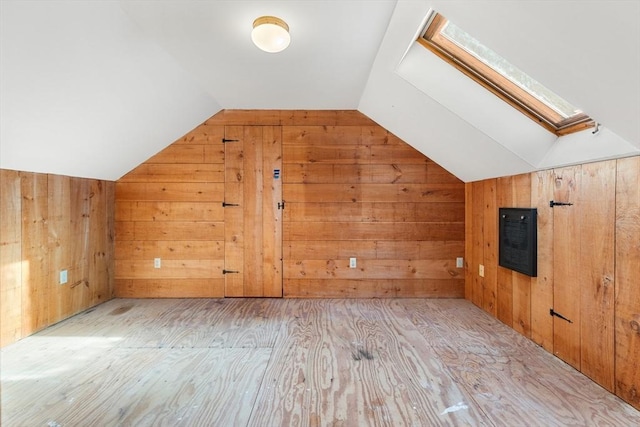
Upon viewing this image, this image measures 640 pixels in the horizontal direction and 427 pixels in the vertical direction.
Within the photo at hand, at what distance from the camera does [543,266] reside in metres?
2.28

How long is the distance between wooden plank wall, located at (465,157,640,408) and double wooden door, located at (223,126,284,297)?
7.71 feet

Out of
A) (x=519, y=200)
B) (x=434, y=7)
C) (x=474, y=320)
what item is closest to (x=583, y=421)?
(x=474, y=320)

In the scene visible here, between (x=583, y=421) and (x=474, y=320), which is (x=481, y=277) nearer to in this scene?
(x=474, y=320)

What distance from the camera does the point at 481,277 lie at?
313 cm

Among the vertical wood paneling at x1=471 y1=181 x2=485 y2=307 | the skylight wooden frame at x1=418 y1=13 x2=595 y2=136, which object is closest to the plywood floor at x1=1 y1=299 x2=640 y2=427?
the vertical wood paneling at x1=471 y1=181 x2=485 y2=307

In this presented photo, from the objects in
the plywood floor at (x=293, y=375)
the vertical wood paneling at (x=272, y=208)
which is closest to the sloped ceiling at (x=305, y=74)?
the vertical wood paneling at (x=272, y=208)

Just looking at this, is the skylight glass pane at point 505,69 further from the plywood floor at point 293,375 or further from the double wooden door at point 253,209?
the double wooden door at point 253,209

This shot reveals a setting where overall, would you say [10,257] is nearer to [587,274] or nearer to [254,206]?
[254,206]

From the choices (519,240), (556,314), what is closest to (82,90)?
(519,240)

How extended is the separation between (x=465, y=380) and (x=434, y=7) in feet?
7.25

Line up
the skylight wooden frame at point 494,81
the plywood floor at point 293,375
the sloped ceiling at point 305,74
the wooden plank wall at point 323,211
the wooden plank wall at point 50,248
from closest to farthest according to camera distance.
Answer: the sloped ceiling at point 305,74 → the plywood floor at point 293,375 → the skylight wooden frame at point 494,81 → the wooden plank wall at point 50,248 → the wooden plank wall at point 323,211

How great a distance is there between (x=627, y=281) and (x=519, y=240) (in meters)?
0.84

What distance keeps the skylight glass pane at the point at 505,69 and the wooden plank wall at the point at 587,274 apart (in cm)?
44

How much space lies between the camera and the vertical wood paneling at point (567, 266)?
1988 millimetres
